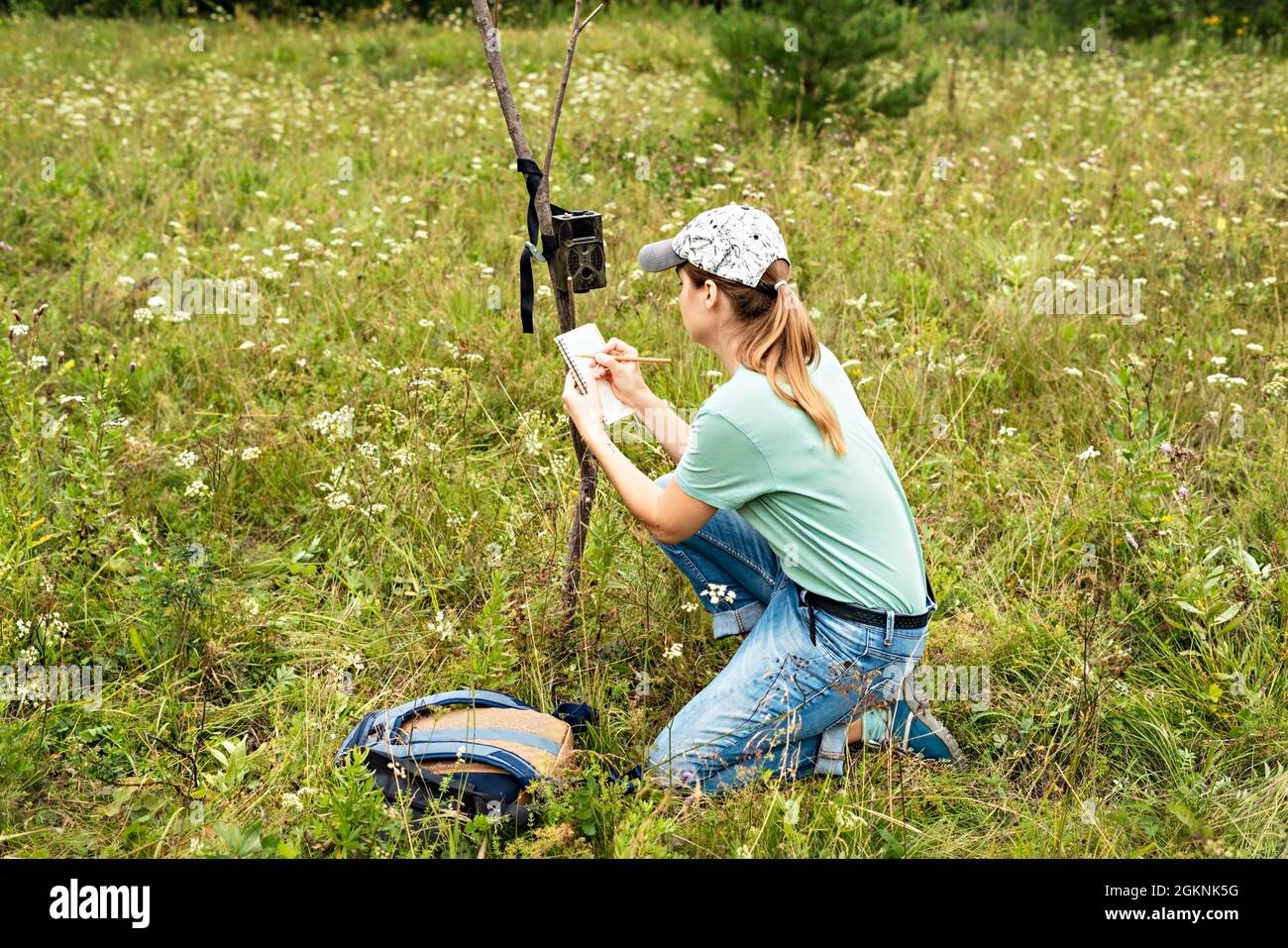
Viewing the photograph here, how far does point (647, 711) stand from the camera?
315 centimetres

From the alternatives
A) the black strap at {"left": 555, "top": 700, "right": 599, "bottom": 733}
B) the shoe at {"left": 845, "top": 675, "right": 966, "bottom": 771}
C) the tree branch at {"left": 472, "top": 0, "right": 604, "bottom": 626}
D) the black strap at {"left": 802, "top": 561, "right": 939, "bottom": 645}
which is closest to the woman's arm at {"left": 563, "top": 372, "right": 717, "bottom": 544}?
the tree branch at {"left": 472, "top": 0, "right": 604, "bottom": 626}

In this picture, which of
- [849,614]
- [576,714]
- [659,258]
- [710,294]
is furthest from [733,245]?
[576,714]

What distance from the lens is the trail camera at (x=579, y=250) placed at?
9.20ft

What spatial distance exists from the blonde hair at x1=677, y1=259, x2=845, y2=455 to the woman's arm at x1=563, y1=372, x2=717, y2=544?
0.35 meters

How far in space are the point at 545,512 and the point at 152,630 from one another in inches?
47.7

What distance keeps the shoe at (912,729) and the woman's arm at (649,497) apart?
687mm

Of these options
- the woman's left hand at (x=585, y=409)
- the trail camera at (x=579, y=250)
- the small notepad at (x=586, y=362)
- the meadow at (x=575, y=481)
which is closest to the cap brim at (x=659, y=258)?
the trail camera at (x=579, y=250)

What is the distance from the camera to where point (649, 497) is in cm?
277

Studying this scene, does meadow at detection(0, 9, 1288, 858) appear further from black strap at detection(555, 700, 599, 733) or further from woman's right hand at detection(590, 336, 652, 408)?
woman's right hand at detection(590, 336, 652, 408)

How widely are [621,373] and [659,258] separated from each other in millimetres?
328

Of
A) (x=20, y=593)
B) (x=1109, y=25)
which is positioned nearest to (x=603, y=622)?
(x=20, y=593)

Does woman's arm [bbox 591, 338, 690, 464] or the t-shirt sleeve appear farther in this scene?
woman's arm [bbox 591, 338, 690, 464]

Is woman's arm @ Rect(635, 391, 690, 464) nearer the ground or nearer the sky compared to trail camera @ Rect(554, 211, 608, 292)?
nearer the ground

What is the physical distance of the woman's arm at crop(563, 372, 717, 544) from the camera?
2.73m
